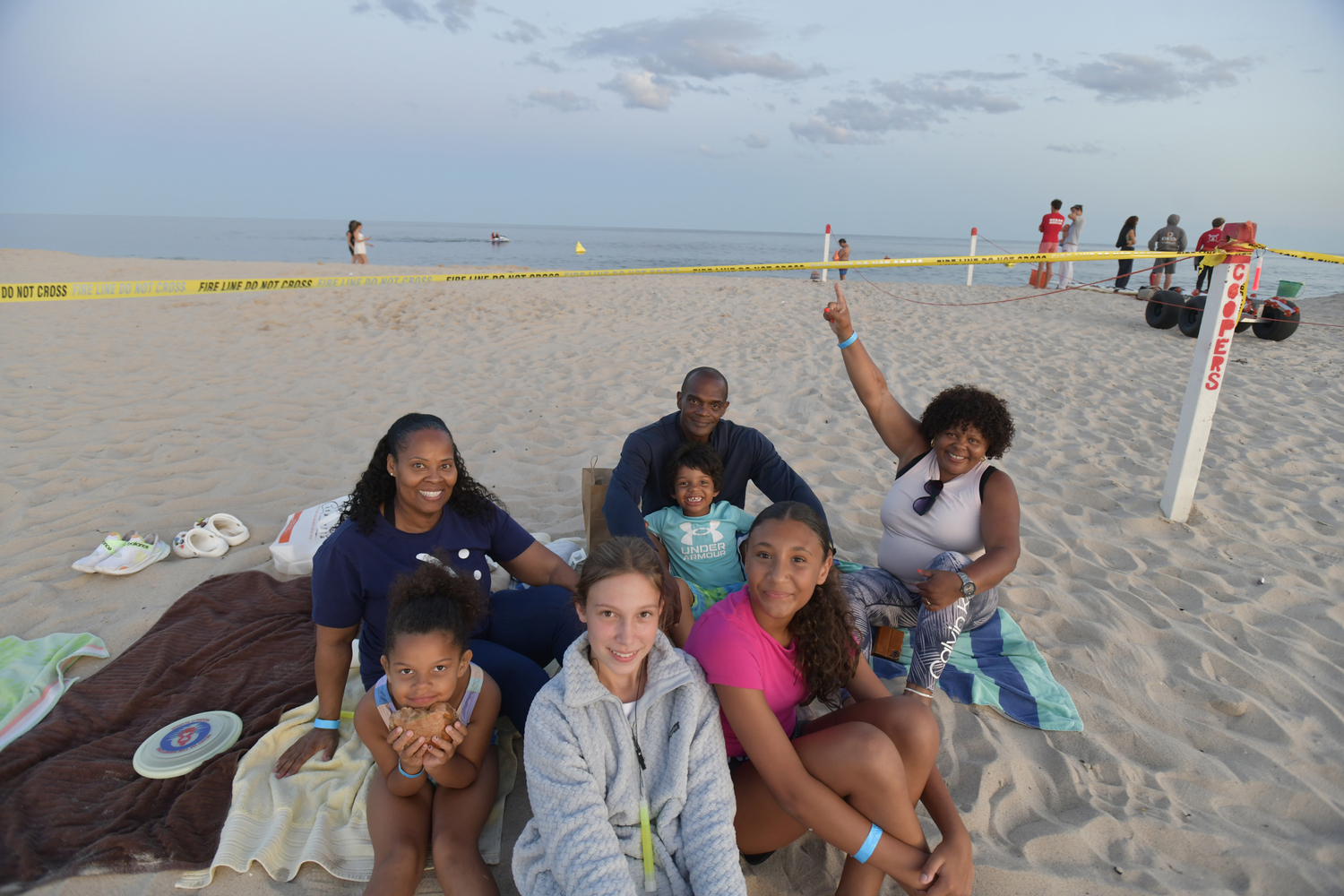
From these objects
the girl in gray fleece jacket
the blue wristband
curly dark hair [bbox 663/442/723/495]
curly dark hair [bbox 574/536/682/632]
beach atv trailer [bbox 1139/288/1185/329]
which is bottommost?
the blue wristband

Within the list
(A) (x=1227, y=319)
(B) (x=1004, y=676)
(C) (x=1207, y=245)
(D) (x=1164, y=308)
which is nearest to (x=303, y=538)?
(B) (x=1004, y=676)

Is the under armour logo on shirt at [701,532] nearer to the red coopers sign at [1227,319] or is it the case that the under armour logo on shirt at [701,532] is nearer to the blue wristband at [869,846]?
the blue wristband at [869,846]

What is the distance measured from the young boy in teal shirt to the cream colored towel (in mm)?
1040

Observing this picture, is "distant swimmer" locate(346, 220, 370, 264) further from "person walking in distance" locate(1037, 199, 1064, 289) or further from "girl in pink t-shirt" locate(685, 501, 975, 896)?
"girl in pink t-shirt" locate(685, 501, 975, 896)

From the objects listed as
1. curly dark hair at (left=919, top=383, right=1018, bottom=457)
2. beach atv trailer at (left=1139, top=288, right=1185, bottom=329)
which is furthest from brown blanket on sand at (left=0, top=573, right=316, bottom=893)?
beach atv trailer at (left=1139, top=288, right=1185, bottom=329)

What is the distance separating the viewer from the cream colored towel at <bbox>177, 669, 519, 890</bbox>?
219cm

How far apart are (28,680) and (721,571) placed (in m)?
2.84

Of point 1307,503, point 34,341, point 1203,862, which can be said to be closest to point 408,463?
point 1203,862

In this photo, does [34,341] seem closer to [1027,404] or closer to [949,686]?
[949,686]

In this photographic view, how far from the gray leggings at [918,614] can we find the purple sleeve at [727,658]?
800 mm

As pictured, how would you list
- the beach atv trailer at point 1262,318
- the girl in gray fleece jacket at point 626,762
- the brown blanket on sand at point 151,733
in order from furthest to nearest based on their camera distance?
the beach atv trailer at point 1262,318, the brown blanket on sand at point 151,733, the girl in gray fleece jacket at point 626,762

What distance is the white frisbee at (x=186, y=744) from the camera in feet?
8.16

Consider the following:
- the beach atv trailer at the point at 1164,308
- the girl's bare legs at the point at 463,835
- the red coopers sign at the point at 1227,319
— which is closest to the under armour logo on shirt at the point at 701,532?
the girl's bare legs at the point at 463,835

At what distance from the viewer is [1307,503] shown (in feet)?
15.0
